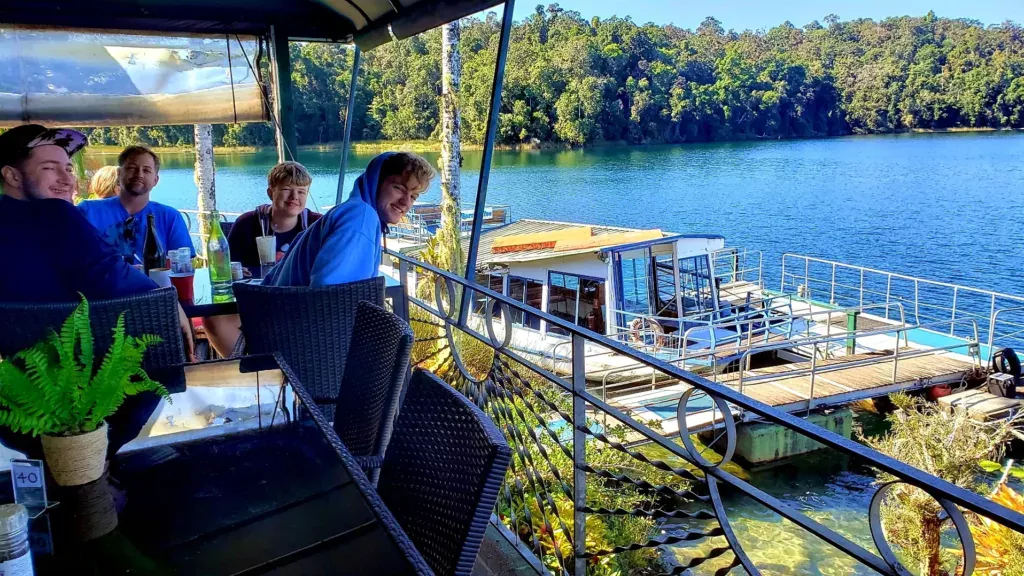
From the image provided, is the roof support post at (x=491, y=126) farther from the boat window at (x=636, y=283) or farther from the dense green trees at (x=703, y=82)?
the dense green trees at (x=703, y=82)

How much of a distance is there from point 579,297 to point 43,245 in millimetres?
11390

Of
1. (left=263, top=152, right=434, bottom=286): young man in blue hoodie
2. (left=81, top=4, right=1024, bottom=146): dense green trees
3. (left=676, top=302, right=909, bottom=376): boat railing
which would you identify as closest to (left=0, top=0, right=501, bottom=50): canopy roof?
(left=263, top=152, right=434, bottom=286): young man in blue hoodie

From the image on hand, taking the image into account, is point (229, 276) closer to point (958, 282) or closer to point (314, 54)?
point (958, 282)

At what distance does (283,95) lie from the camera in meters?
4.30

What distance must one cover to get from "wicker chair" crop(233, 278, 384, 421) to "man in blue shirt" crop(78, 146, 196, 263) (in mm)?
1394

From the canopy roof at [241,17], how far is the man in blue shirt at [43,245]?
1.60 metres

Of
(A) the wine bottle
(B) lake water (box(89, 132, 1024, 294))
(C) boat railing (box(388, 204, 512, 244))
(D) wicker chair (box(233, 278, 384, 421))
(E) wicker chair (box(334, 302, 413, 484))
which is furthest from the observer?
(B) lake water (box(89, 132, 1024, 294))

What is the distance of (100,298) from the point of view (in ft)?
6.68

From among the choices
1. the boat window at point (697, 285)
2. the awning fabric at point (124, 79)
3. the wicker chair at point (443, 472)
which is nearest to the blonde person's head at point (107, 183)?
the awning fabric at point (124, 79)

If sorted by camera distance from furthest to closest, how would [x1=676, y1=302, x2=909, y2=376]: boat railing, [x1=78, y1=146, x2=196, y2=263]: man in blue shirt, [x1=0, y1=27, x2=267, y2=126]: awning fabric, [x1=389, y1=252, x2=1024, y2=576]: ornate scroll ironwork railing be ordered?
[x1=676, y1=302, x2=909, y2=376]: boat railing < [x1=0, y1=27, x2=267, y2=126]: awning fabric < [x1=78, y1=146, x2=196, y2=263]: man in blue shirt < [x1=389, y1=252, x2=1024, y2=576]: ornate scroll ironwork railing

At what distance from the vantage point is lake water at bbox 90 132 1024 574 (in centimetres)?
998

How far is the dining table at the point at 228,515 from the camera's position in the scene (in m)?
1.00

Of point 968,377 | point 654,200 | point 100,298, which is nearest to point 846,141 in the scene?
point 654,200

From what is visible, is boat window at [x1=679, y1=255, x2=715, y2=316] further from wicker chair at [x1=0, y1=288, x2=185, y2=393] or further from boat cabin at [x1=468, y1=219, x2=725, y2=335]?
wicker chair at [x1=0, y1=288, x2=185, y2=393]
